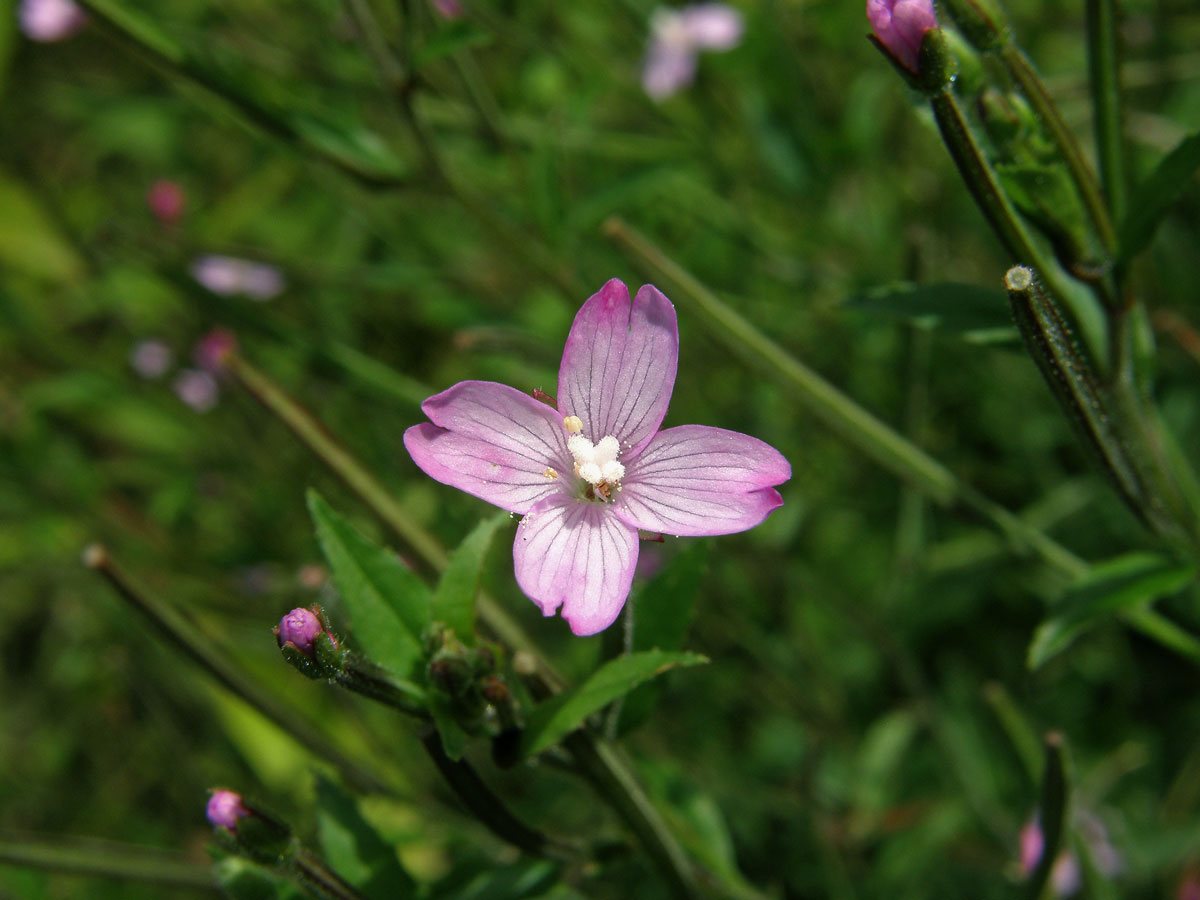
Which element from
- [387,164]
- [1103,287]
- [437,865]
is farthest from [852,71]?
[437,865]

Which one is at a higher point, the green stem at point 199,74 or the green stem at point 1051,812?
the green stem at point 199,74

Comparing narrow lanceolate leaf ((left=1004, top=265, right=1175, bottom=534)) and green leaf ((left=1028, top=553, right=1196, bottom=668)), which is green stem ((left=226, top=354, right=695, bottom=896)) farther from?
narrow lanceolate leaf ((left=1004, top=265, right=1175, bottom=534))

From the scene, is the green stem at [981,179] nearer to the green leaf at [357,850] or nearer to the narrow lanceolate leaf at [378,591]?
the narrow lanceolate leaf at [378,591]

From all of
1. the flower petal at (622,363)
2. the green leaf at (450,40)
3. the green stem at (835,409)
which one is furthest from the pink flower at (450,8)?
the flower petal at (622,363)

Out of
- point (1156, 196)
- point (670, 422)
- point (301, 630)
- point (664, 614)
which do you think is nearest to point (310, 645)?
point (301, 630)

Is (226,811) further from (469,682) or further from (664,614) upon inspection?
(664,614)
